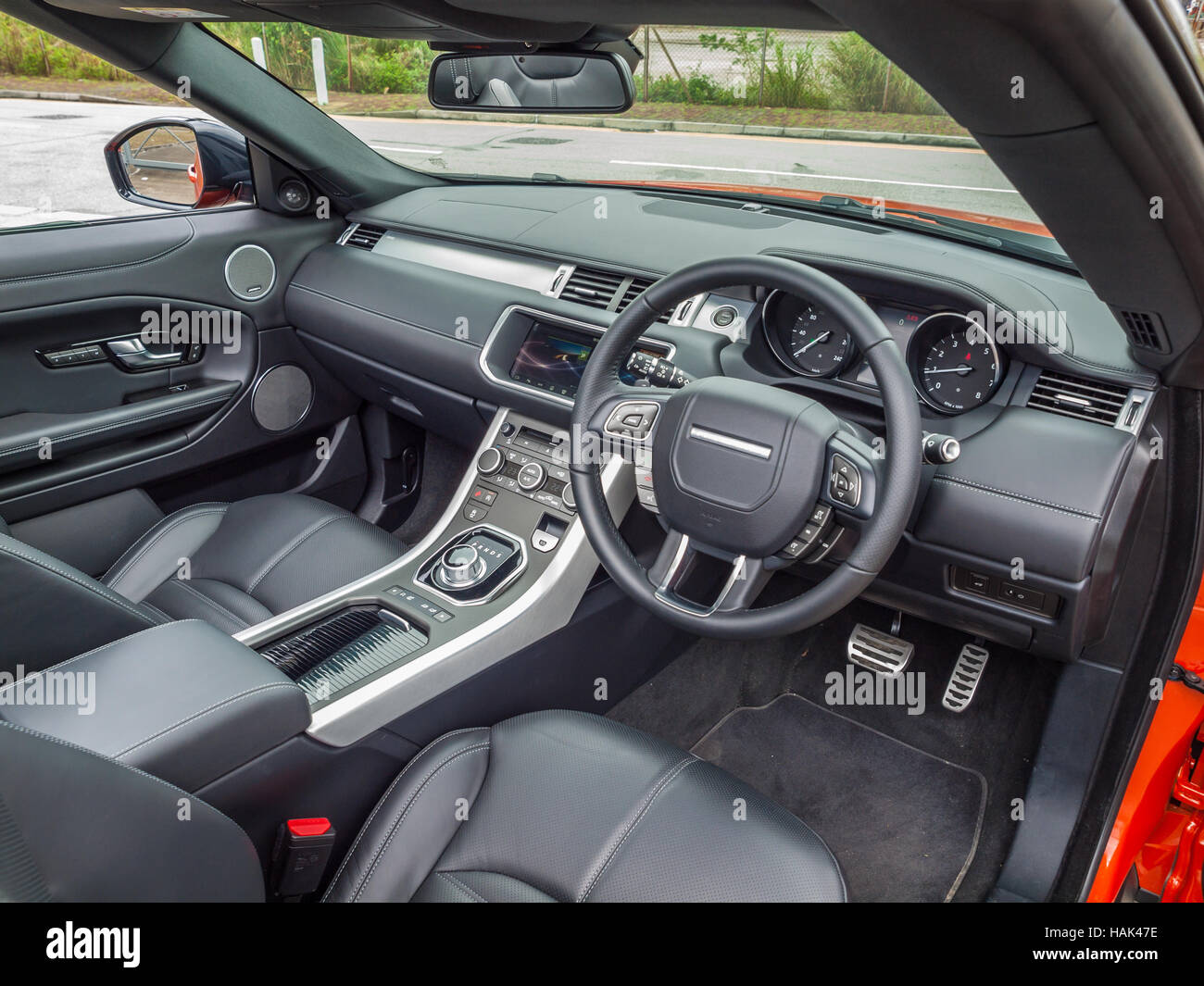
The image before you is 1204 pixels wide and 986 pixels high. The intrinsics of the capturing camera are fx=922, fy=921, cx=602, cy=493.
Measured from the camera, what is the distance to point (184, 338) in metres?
2.51

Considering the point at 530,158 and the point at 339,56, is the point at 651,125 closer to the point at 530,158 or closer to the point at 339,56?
the point at 530,158

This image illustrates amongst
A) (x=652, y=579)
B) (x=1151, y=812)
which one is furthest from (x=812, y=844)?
(x=1151, y=812)

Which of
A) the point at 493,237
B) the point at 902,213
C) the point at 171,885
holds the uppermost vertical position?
the point at 902,213

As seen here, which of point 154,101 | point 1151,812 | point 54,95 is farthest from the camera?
point 54,95

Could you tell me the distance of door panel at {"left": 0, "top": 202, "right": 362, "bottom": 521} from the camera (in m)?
2.20

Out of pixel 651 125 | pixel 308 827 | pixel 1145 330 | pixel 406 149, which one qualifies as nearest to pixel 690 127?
pixel 651 125

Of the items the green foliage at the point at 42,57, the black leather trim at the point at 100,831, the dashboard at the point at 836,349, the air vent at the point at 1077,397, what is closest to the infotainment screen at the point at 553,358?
the dashboard at the point at 836,349

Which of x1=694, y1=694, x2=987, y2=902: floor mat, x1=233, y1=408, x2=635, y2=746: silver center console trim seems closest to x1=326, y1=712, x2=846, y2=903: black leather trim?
x1=233, y1=408, x2=635, y2=746: silver center console trim

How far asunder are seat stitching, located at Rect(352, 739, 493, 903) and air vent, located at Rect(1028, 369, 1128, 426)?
1152 millimetres

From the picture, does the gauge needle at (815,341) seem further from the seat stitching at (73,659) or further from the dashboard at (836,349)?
the seat stitching at (73,659)

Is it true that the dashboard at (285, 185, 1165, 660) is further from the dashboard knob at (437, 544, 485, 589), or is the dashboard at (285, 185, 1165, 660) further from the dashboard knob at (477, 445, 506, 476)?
the dashboard knob at (437, 544, 485, 589)

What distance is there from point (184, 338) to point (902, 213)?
1877 mm

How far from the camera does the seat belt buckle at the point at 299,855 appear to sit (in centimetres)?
140

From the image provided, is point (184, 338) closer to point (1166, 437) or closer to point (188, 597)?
point (188, 597)
